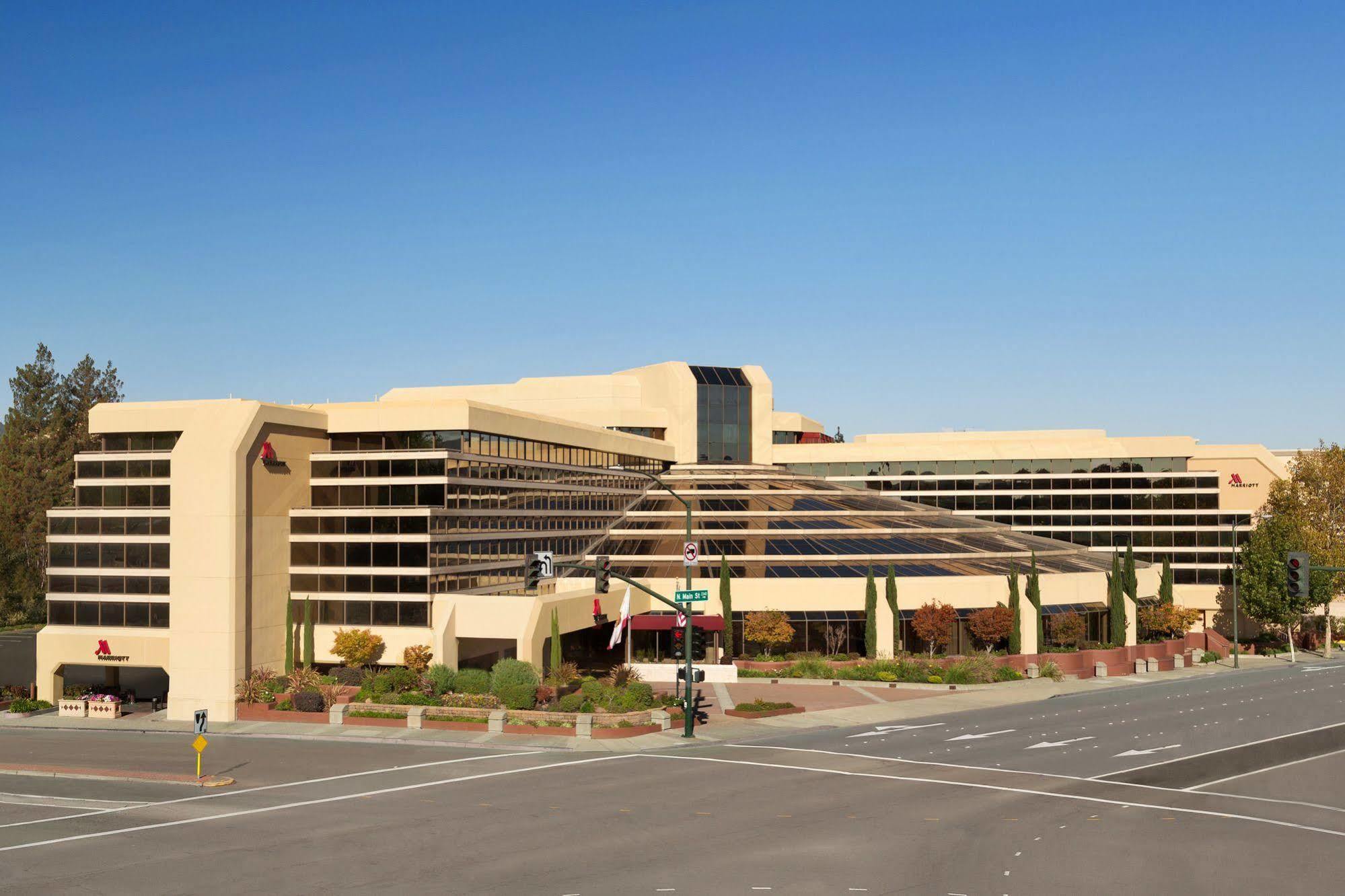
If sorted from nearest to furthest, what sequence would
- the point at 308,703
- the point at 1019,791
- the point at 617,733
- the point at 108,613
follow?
the point at 1019,791, the point at 617,733, the point at 308,703, the point at 108,613

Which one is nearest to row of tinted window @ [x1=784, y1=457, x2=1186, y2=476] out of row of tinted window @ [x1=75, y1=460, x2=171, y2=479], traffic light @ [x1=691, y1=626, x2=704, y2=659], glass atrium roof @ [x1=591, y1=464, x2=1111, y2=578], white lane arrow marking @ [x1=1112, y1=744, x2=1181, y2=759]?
glass atrium roof @ [x1=591, y1=464, x2=1111, y2=578]

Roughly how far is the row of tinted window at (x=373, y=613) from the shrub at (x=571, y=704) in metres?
10.7

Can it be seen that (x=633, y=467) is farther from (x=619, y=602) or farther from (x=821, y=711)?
(x=821, y=711)

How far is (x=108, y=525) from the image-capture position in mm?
54844

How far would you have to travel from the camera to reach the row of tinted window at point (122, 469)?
179 ft

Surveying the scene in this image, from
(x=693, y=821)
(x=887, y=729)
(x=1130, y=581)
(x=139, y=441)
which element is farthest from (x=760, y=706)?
(x=1130, y=581)

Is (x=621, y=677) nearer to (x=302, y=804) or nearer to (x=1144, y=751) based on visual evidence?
(x=302, y=804)

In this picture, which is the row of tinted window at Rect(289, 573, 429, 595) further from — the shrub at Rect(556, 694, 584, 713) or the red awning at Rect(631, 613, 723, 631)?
the red awning at Rect(631, 613, 723, 631)

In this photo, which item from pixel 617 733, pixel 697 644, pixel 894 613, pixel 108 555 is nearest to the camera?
pixel 617 733

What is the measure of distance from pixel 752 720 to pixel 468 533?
63.2ft

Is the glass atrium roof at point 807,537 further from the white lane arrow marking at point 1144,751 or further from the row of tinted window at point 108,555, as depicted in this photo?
the row of tinted window at point 108,555

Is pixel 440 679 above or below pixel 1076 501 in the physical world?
below

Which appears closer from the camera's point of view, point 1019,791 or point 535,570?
point 1019,791

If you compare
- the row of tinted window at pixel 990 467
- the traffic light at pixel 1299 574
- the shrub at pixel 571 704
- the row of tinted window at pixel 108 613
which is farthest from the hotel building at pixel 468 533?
the traffic light at pixel 1299 574
